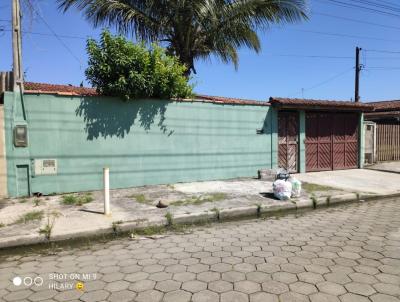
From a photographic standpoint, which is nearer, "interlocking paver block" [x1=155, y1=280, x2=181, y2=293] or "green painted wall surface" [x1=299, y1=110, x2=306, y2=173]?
"interlocking paver block" [x1=155, y1=280, x2=181, y2=293]

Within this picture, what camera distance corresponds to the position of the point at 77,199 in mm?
7867

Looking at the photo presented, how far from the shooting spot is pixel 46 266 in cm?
430

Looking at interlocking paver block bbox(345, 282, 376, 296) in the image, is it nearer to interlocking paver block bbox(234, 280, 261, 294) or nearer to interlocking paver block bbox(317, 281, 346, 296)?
interlocking paver block bbox(317, 281, 346, 296)

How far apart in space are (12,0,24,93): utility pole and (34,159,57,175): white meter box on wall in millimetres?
1738

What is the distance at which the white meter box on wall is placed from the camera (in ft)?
27.5

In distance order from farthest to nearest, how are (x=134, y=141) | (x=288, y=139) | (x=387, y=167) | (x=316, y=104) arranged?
(x=387, y=167)
(x=288, y=139)
(x=316, y=104)
(x=134, y=141)

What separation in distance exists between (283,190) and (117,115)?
15.5 ft

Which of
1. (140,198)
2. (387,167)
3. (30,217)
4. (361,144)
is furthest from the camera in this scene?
(387,167)

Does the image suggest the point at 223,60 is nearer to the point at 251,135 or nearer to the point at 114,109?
the point at 251,135

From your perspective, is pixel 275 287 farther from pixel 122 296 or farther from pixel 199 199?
pixel 199 199

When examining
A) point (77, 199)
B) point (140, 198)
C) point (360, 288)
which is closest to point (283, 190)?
point (140, 198)

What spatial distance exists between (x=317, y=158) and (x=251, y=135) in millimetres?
3236

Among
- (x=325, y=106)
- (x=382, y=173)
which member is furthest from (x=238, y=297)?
(x=382, y=173)

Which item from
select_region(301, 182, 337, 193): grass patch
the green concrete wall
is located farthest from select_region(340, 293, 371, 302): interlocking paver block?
the green concrete wall
